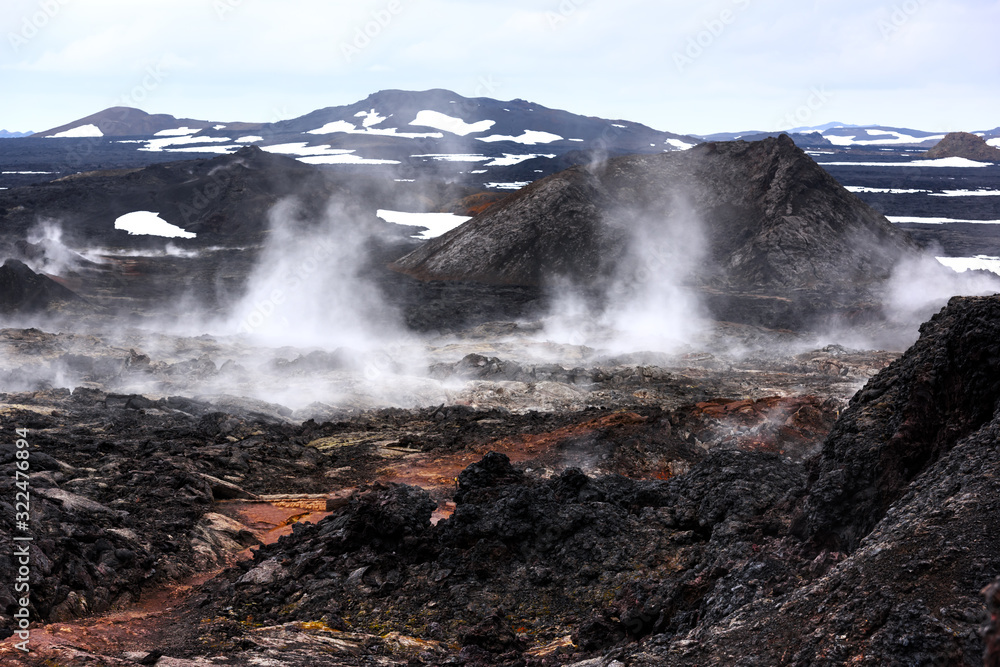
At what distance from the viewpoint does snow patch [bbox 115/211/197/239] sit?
5848 centimetres

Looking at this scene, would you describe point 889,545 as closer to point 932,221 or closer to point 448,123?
point 932,221

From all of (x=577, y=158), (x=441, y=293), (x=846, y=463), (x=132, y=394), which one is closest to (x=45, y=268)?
(x=441, y=293)

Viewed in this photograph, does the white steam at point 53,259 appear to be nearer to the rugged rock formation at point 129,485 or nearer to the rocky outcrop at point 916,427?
the rugged rock formation at point 129,485

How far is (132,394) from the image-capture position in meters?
21.2

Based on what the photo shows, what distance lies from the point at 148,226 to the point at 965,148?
16107cm

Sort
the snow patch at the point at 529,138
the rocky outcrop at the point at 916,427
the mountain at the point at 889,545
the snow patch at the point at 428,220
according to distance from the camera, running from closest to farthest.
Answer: the mountain at the point at 889,545
the rocky outcrop at the point at 916,427
the snow patch at the point at 428,220
the snow patch at the point at 529,138

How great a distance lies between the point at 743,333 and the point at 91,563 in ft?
85.4

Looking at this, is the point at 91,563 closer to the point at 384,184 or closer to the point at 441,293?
the point at 441,293

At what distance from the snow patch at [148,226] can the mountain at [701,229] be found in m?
23.6

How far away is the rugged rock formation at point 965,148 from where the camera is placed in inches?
5812

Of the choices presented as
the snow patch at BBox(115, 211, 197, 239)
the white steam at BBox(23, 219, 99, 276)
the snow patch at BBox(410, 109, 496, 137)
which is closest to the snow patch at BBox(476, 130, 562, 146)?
the snow patch at BBox(410, 109, 496, 137)

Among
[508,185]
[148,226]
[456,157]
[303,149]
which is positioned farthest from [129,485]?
[303,149]

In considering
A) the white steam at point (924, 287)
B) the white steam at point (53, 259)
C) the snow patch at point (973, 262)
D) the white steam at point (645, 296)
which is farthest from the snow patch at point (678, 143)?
the white steam at point (53, 259)

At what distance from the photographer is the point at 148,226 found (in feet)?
197
